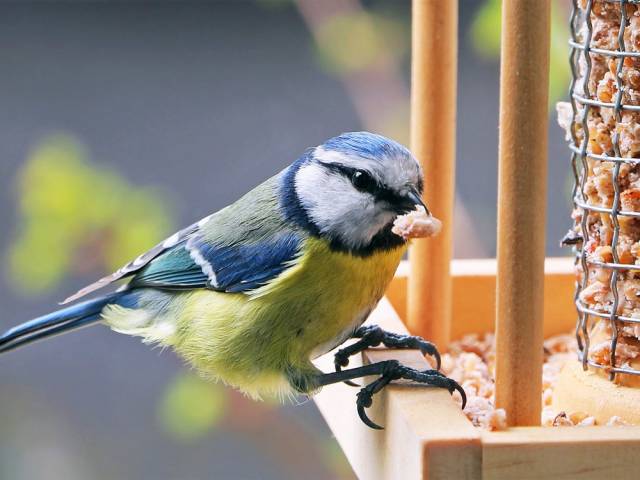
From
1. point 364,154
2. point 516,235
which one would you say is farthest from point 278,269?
point 516,235

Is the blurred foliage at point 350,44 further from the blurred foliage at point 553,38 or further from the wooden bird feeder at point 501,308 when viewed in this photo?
the wooden bird feeder at point 501,308

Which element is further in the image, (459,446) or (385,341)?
(385,341)

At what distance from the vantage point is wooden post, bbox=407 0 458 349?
1460mm

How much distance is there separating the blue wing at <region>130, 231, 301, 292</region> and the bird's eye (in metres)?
0.10

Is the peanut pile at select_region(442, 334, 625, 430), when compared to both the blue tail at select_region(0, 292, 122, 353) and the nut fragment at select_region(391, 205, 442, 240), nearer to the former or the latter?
the nut fragment at select_region(391, 205, 442, 240)

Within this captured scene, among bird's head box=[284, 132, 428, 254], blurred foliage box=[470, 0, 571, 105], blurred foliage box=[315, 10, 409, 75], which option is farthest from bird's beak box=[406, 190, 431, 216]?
blurred foliage box=[315, 10, 409, 75]

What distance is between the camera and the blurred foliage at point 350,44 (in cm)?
229

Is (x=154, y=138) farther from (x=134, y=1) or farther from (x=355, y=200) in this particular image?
(x=355, y=200)

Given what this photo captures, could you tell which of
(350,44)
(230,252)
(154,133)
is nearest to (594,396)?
(230,252)

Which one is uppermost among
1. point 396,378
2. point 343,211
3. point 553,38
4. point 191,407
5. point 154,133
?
point 553,38

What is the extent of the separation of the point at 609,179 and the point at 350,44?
1.10 metres

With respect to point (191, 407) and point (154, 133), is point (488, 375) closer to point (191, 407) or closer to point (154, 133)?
point (191, 407)

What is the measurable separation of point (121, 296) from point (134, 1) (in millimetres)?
2028

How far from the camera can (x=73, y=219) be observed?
231 cm
